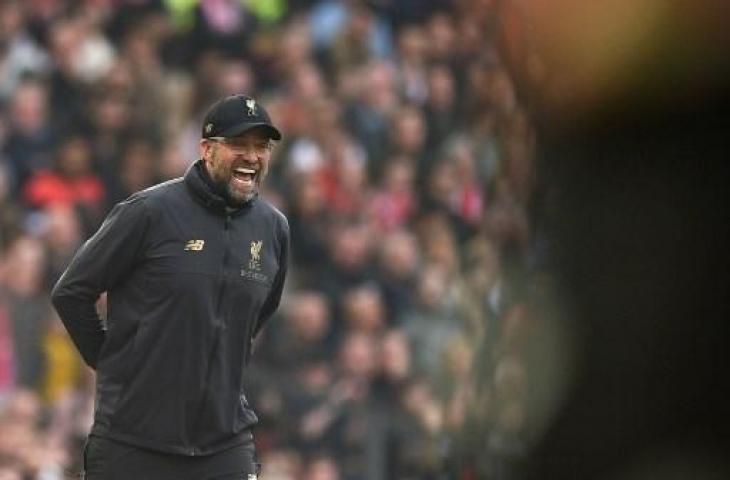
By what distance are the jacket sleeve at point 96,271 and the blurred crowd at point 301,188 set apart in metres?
2.36

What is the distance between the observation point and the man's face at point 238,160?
351 centimetres

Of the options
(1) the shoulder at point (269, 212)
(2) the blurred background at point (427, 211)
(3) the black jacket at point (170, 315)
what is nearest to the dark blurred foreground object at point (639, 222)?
(2) the blurred background at point (427, 211)

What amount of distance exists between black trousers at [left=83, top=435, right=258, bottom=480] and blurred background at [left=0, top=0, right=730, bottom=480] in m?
0.65

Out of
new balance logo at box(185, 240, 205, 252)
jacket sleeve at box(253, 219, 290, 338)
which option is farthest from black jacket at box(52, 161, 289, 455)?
jacket sleeve at box(253, 219, 290, 338)

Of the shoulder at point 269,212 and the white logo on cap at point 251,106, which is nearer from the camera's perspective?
the white logo on cap at point 251,106

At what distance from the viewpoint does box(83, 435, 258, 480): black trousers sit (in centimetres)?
342

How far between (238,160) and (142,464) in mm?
768

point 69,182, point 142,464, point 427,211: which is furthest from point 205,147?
point 427,211

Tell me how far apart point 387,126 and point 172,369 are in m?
6.13

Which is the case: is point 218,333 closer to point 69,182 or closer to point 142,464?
point 142,464

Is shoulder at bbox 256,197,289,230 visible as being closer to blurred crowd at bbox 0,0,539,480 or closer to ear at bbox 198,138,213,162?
ear at bbox 198,138,213,162

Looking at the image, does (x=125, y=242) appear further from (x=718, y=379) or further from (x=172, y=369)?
(x=718, y=379)

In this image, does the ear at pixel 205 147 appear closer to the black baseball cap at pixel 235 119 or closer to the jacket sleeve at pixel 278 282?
the black baseball cap at pixel 235 119

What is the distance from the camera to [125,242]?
346 cm
